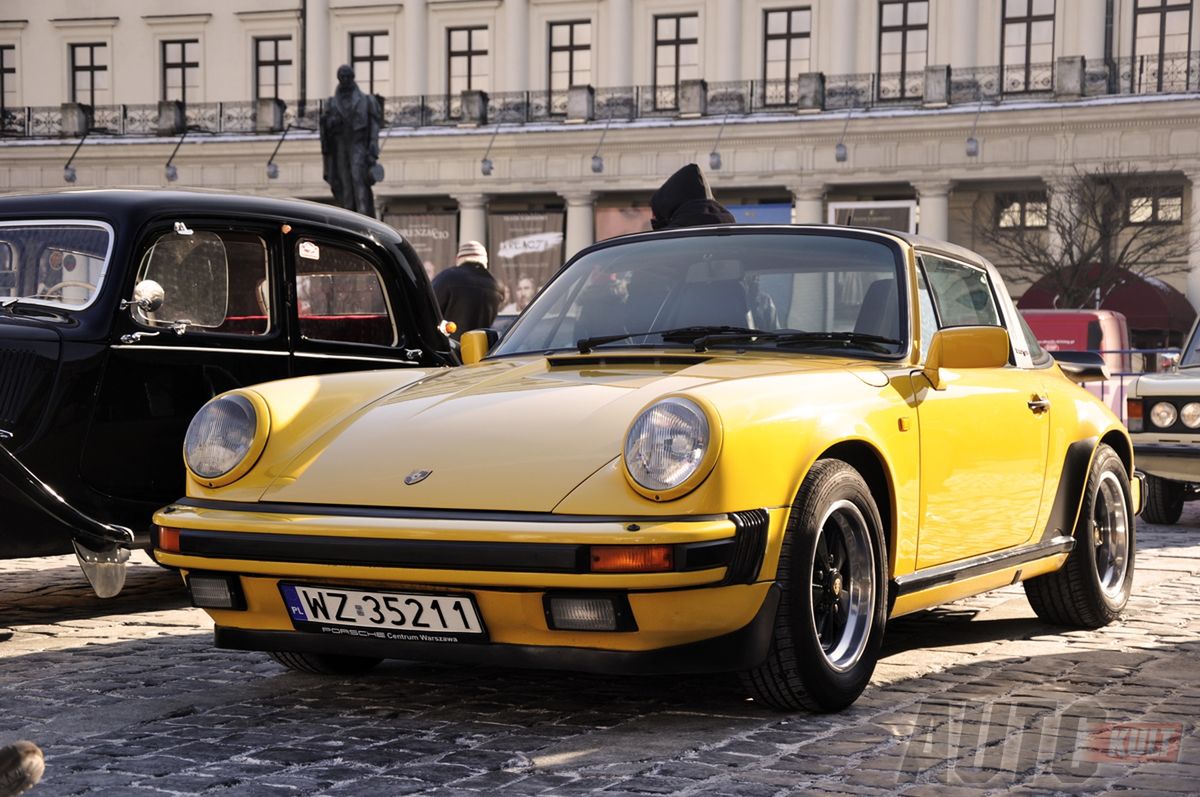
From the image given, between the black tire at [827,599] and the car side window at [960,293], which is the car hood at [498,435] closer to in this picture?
the black tire at [827,599]

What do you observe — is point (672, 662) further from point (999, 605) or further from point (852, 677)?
point (999, 605)

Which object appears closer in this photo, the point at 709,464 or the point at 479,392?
the point at 709,464

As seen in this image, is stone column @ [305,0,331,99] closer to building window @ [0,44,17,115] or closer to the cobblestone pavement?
building window @ [0,44,17,115]

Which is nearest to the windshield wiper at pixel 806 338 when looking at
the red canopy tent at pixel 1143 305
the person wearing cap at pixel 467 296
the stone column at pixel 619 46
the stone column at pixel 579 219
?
the person wearing cap at pixel 467 296

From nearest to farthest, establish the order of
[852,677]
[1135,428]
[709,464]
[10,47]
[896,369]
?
[709,464], [852,677], [896,369], [1135,428], [10,47]

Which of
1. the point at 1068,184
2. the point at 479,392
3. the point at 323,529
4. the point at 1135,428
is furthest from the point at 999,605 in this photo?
the point at 1068,184

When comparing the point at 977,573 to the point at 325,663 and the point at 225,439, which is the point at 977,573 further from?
the point at 225,439

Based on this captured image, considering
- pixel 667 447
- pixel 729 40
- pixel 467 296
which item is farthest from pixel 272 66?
pixel 667 447

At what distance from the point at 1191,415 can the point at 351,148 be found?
1023cm

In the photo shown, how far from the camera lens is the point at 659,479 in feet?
15.1

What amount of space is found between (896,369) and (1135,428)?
725 cm

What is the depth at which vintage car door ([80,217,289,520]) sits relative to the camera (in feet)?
23.1

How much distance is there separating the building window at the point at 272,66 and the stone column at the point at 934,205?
21420 millimetres

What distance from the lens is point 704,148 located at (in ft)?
168
